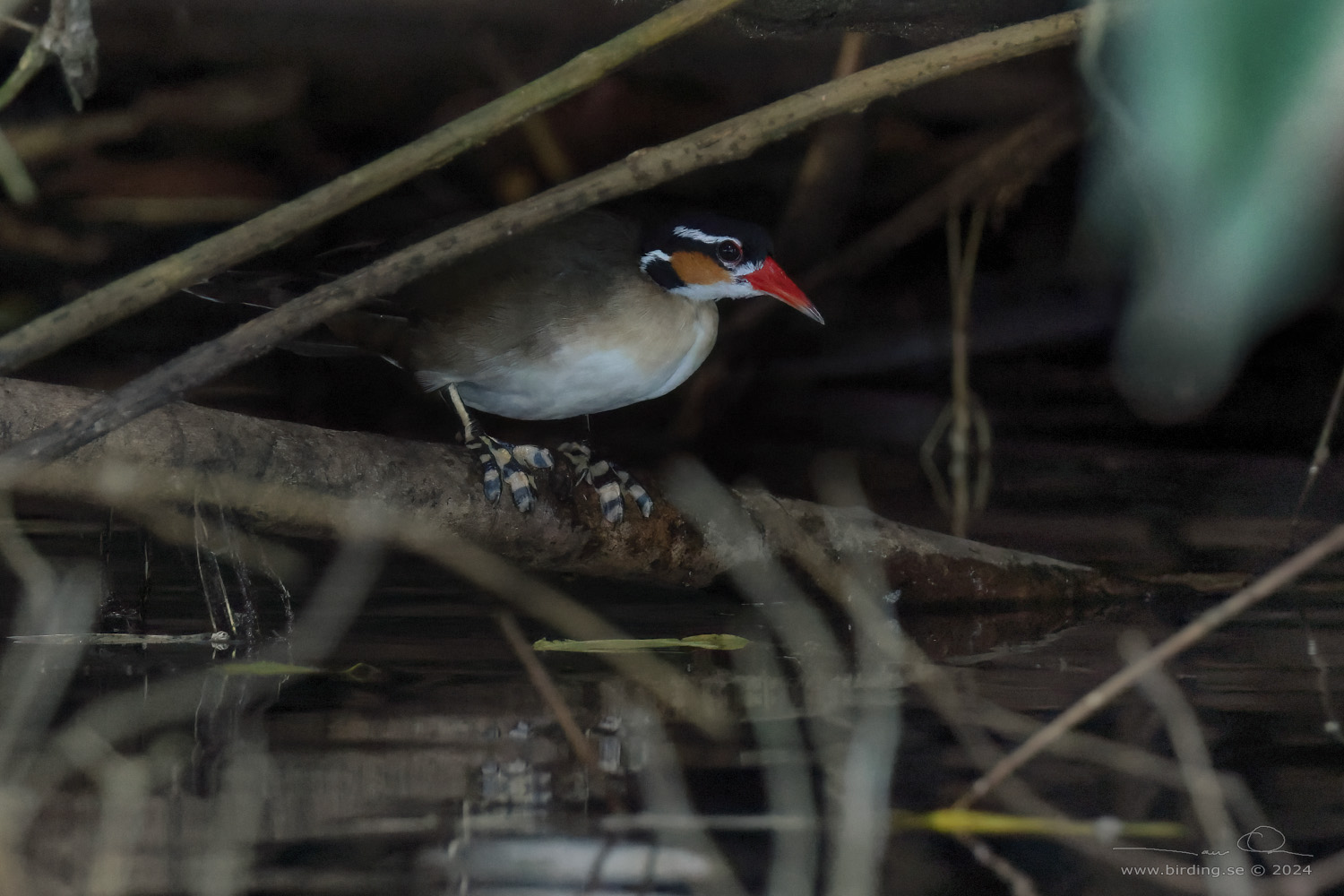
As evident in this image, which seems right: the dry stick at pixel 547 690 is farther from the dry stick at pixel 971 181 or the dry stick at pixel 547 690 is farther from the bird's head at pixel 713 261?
the dry stick at pixel 971 181

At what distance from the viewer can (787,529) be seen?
12.1ft

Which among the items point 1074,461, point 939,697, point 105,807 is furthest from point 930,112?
point 105,807

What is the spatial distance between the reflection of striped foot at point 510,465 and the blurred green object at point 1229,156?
2.39 metres

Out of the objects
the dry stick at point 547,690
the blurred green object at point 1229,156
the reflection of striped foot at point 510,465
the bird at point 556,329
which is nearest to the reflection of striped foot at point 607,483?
the bird at point 556,329

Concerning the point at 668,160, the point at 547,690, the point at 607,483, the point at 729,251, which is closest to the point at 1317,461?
the point at 729,251

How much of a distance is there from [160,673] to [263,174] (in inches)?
159

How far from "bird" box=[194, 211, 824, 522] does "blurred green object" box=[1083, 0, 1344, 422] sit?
7.96 feet

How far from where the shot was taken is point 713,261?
153 inches

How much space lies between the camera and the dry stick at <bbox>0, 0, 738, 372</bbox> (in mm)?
2848

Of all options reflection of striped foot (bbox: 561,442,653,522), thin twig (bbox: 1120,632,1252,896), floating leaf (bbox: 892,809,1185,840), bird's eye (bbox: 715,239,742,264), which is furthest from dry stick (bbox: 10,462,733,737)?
bird's eye (bbox: 715,239,742,264)

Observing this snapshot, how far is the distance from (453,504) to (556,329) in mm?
482

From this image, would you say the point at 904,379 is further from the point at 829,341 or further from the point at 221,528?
the point at 221,528
